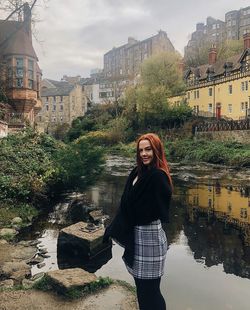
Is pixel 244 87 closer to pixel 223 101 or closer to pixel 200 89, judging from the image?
pixel 223 101

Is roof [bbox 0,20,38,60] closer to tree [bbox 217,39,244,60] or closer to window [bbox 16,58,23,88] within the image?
window [bbox 16,58,23,88]

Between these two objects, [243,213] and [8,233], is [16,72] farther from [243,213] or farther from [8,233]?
[243,213]

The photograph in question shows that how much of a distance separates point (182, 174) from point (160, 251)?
73.9 feet

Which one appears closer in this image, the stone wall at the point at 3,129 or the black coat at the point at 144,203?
the black coat at the point at 144,203

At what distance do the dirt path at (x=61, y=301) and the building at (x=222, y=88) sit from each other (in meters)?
42.2

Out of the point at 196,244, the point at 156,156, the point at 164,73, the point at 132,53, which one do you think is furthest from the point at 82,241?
the point at 132,53

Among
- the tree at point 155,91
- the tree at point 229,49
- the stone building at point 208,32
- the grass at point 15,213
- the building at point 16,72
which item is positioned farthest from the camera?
the stone building at point 208,32

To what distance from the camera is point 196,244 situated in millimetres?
9891

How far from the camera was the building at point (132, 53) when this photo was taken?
106 m

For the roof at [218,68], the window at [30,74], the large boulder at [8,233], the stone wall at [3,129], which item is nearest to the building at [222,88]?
the roof at [218,68]

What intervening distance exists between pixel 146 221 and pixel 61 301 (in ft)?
9.39

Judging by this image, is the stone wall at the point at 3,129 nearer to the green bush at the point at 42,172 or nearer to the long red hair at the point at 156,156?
the green bush at the point at 42,172

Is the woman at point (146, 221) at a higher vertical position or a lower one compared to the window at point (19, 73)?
lower

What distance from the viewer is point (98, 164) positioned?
14969 millimetres
